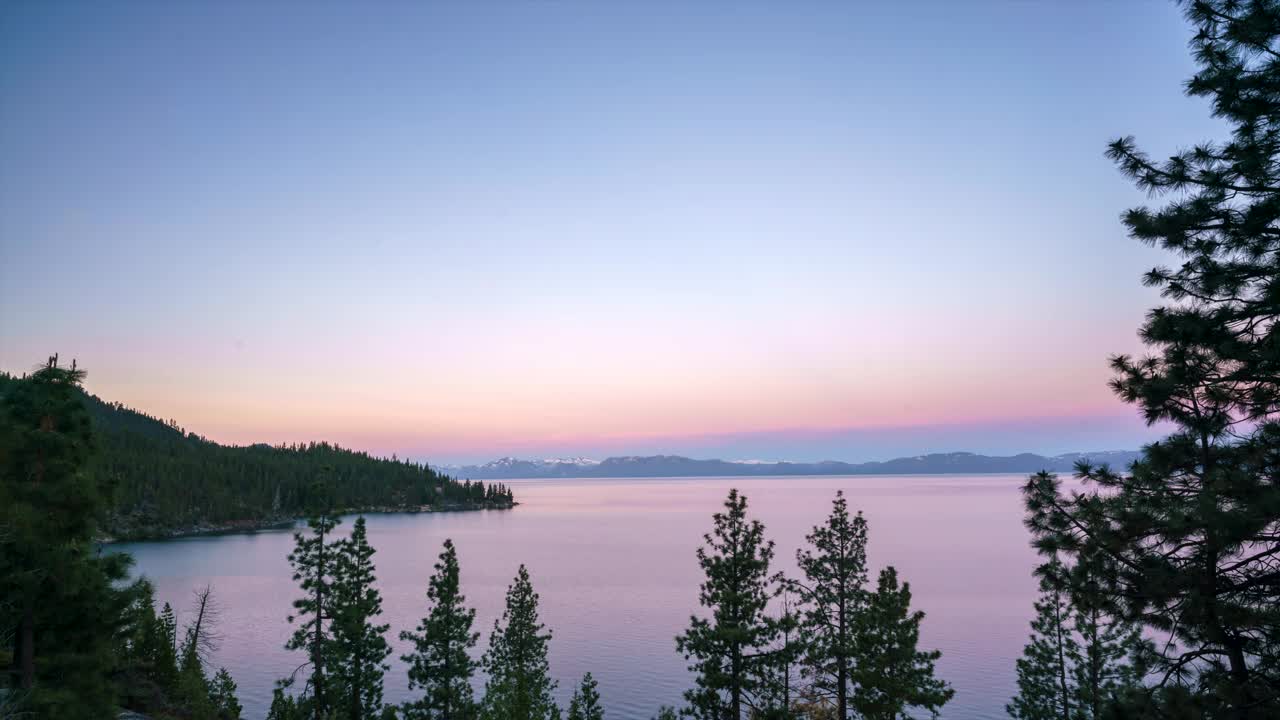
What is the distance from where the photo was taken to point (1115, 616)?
35.1 feet

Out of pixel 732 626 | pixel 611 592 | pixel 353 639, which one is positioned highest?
pixel 732 626

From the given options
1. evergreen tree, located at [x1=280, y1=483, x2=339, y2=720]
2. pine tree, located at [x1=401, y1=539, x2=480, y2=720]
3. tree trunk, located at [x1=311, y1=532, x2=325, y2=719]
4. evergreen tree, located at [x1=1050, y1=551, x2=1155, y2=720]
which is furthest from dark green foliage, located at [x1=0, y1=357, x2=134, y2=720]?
evergreen tree, located at [x1=1050, y1=551, x2=1155, y2=720]

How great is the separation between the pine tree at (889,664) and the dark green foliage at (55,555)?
29555 mm

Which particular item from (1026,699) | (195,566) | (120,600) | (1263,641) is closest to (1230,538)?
(1263,641)

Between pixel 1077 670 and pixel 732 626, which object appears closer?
pixel 732 626

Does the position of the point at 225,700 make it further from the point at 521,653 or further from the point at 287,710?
the point at 521,653

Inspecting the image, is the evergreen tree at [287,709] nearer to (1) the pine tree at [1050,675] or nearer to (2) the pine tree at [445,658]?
(2) the pine tree at [445,658]

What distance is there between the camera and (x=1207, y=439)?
9992 mm

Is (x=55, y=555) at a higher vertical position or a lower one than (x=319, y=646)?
higher

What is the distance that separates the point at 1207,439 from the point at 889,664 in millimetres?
22955

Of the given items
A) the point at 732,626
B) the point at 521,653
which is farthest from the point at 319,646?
the point at 732,626

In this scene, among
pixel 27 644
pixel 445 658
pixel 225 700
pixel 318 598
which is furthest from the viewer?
pixel 225 700

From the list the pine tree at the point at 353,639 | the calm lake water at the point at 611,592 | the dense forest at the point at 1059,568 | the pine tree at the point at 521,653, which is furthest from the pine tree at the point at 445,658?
the calm lake water at the point at 611,592

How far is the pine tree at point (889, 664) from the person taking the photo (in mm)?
28359
